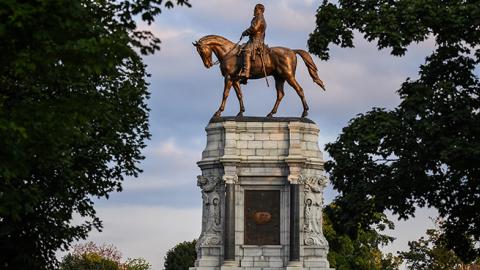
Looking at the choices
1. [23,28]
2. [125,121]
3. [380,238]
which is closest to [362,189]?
[125,121]

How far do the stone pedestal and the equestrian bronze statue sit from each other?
1.13 m

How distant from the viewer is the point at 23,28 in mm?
26125

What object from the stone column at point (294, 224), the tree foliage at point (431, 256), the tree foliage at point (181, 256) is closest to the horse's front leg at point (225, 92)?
the stone column at point (294, 224)

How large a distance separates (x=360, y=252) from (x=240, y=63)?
144 feet

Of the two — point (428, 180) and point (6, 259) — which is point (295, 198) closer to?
point (428, 180)

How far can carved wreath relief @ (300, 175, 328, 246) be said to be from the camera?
154 ft

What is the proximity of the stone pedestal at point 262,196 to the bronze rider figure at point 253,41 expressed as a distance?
5.78 ft

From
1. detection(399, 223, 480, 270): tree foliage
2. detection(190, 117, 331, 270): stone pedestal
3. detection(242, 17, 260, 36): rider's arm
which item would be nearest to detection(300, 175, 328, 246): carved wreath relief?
detection(190, 117, 331, 270): stone pedestal

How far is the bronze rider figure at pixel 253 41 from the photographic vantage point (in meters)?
47.8

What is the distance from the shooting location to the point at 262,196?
46812 millimetres

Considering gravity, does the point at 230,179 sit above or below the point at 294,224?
above

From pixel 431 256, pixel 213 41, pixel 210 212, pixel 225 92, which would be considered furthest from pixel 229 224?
pixel 431 256

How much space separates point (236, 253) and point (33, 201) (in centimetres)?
1377

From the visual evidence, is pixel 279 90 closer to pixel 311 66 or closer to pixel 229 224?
pixel 311 66
